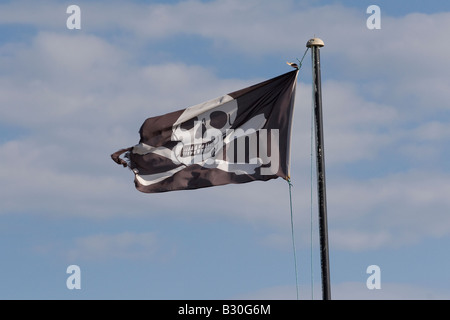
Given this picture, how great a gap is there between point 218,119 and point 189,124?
873 millimetres

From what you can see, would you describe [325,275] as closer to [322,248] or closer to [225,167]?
[322,248]

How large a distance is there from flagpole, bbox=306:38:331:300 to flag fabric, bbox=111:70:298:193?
4.38 feet

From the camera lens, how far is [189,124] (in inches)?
1164

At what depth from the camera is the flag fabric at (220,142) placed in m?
27.7

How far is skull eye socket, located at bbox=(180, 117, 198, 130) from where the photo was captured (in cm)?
2950

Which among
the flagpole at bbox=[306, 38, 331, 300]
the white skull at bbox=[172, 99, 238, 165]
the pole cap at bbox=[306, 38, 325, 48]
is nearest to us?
the flagpole at bbox=[306, 38, 331, 300]

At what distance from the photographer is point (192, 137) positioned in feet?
96.7

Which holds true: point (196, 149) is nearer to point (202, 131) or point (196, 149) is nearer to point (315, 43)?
point (202, 131)

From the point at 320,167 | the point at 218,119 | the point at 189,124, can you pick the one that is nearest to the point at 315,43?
the point at 320,167

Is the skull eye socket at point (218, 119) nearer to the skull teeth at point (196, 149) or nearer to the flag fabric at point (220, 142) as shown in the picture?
the flag fabric at point (220, 142)

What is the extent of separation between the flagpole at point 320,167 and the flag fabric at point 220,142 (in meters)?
1.34

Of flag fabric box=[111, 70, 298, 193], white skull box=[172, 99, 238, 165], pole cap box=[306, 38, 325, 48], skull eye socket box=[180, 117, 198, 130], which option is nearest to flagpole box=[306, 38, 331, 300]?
pole cap box=[306, 38, 325, 48]

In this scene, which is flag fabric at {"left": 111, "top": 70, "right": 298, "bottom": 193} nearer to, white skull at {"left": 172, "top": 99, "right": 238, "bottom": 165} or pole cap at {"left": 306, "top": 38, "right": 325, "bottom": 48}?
white skull at {"left": 172, "top": 99, "right": 238, "bottom": 165}
